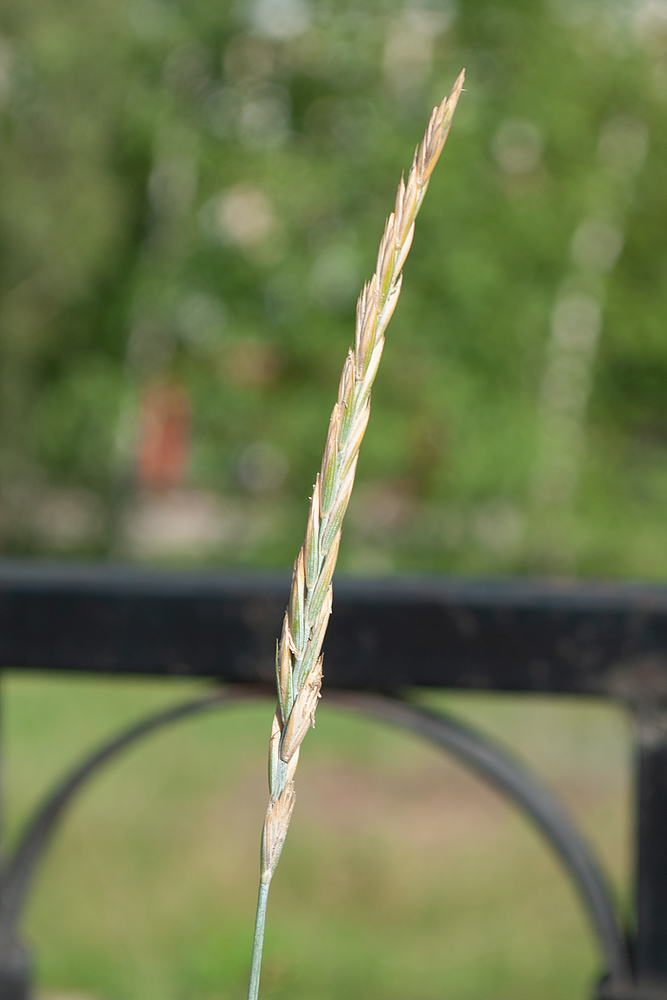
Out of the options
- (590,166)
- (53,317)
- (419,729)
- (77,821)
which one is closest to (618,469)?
(590,166)

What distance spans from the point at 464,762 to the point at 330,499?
582 millimetres

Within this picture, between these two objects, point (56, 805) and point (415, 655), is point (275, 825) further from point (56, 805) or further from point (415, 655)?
point (56, 805)

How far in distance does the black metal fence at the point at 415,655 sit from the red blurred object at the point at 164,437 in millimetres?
10124

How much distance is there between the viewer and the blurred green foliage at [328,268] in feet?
33.3

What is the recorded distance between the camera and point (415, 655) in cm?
79

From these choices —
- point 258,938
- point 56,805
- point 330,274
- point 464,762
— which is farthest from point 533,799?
point 330,274

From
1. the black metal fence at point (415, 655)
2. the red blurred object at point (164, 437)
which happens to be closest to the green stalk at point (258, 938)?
the black metal fence at point (415, 655)

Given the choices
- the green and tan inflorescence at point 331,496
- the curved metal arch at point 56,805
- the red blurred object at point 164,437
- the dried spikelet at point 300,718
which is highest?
the red blurred object at point 164,437

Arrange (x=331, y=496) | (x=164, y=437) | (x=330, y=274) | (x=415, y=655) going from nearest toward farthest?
(x=331, y=496)
(x=415, y=655)
(x=330, y=274)
(x=164, y=437)

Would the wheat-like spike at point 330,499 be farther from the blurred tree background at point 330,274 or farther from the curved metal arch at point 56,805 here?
the blurred tree background at point 330,274

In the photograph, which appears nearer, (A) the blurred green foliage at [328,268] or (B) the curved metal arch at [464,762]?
(B) the curved metal arch at [464,762]

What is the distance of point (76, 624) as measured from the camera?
2.78ft

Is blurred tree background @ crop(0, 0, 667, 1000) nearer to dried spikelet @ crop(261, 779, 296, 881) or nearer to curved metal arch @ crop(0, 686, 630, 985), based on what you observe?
curved metal arch @ crop(0, 686, 630, 985)

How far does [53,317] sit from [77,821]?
27.1ft
